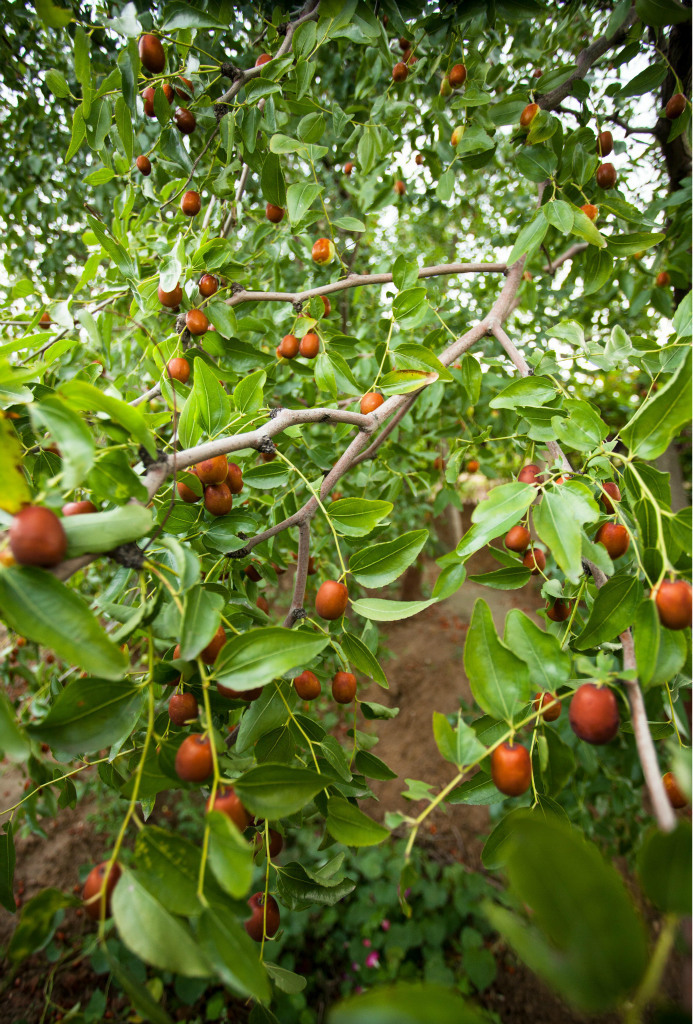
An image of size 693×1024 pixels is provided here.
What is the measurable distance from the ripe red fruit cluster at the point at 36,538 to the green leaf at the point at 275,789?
348 millimetres

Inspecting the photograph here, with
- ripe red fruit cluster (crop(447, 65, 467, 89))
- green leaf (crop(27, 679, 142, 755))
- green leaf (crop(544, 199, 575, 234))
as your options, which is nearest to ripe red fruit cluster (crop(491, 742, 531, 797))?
green leaf (crop(27, 679, 142, 755))

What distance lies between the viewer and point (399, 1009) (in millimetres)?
360

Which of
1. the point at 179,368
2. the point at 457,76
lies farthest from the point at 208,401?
the point at 457,76

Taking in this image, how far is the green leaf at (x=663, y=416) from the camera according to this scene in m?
0.64

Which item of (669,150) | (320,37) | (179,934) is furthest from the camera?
(669,150)

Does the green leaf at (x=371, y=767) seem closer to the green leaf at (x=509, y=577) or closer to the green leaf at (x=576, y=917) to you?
the green leaf at (x=509, y=577)

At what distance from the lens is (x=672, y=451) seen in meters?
2.33

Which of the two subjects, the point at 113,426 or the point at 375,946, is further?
the point at 375,946

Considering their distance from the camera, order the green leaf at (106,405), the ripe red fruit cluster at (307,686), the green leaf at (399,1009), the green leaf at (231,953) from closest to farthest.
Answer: the green leaf at (399,1009) < the green leaf at (231,953) < the green leaf at (106,405) < the ripe red fruit cluster at (307,686)

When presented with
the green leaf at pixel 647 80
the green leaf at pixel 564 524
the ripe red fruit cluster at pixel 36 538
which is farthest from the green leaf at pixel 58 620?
the green leaf at pixel 647 80

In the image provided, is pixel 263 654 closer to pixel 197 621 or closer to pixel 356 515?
pixel 197 621

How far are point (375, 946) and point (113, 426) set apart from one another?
2807mm

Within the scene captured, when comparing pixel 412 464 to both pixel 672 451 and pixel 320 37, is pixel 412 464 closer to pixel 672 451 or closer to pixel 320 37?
pixel 672 451

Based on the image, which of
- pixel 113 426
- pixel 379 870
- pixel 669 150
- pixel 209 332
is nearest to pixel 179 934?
pixel 113 426
